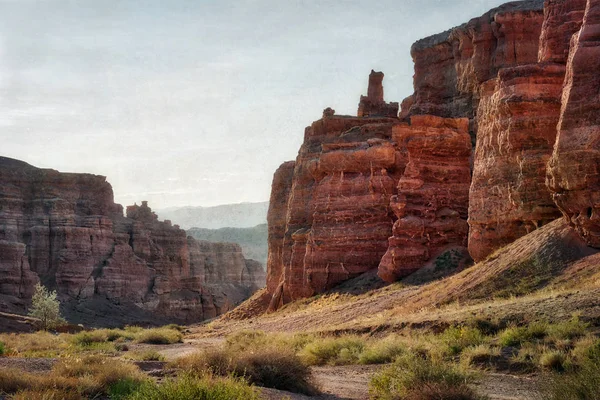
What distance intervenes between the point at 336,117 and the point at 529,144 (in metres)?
21.0

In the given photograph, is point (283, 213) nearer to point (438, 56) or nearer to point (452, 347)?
point (438, 56)

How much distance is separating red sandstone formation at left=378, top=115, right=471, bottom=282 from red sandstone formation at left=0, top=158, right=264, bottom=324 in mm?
38136

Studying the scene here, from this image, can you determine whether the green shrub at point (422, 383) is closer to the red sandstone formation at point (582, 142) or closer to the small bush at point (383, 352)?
the small bush at point (383, 352)

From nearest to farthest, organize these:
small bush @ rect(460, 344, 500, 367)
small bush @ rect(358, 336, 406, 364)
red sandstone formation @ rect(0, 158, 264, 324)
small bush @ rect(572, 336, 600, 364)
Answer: small bush @ rect(572, 336, 600, 364) → small bush @ rect(460, 344, 500, 367) → small bush @ rect(358, 336, 406, 364) → red sandstone formation @ rect(0, 158, 264, 324)

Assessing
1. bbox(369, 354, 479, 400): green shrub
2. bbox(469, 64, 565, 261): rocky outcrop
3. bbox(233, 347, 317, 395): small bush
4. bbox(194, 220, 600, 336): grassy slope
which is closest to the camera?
bbox(369, 354, 479, 400): green shrub

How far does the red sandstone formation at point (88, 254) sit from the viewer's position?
217ft

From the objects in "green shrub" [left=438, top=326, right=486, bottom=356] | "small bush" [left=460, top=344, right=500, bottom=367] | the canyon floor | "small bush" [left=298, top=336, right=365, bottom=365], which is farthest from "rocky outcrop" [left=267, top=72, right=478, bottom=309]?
"small bush" [left=460, top=344, right=500, bottom=367]

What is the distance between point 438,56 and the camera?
5462cm

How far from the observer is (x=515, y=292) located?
67.7 ft

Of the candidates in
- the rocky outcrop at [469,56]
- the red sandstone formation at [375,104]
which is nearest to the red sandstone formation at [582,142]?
the rocky outcrop at [469,56]

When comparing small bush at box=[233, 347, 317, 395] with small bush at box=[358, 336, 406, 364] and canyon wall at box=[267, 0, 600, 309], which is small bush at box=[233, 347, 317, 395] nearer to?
small bush at box=[358, 336, 406, 364]

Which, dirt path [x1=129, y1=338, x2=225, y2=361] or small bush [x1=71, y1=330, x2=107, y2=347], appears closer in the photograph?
dirt path [x1=129, y1=338, x2=225, y2=361]

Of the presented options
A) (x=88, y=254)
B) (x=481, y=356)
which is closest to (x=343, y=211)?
(x=481, y=356)

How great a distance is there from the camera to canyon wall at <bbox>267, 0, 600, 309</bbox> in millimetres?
21422
